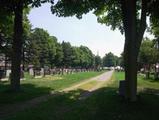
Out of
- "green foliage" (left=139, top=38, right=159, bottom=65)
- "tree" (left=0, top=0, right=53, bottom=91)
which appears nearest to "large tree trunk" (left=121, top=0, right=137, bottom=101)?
"tree" (left=0, top=0, right=53, bottom=91)

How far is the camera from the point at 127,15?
68.6 feet

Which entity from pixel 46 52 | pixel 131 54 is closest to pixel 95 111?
pixel 131 54

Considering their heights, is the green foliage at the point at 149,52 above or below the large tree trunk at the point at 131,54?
above

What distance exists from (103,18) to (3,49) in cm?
2003

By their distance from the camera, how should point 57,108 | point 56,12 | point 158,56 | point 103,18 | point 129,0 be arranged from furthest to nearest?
A: point 158,56
point 103,18
point 56,12
point 129,0
point 57,108

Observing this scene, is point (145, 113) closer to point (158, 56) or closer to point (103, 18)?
point (103, 18)

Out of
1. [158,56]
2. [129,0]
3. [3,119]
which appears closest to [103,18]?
[129,0]

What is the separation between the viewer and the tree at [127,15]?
20469 mm

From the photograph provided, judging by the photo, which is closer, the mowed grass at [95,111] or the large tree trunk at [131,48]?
the mowed grass at [95,111]

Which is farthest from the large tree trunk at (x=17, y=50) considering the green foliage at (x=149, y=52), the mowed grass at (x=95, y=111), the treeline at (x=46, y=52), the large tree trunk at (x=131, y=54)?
the green foliage at (x=149, y=52)

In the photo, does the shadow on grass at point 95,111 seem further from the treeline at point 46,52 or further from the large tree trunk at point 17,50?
the treeline at point 46,52

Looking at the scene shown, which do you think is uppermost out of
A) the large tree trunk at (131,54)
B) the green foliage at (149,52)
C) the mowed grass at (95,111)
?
the green foliage at (149,52)

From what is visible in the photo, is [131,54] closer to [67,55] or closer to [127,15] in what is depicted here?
[127,15]

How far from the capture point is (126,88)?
2088 cm
